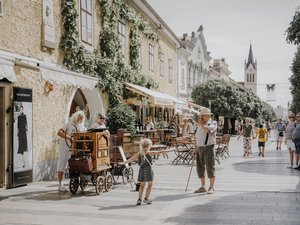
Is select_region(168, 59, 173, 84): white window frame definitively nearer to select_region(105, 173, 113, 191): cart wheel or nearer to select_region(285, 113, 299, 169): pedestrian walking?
select_region(285, 113, 299, 169): pedestrian walking

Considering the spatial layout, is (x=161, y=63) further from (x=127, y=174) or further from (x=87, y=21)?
(x=127, y=174)

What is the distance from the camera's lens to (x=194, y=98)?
42812 mm

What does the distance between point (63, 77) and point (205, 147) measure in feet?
11.4

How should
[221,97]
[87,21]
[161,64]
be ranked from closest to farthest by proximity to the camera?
[87,21]
[161,64]
[221,97]

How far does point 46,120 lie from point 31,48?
1.95 metres

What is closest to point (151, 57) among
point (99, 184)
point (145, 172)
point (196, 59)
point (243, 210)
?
point (99, 184)

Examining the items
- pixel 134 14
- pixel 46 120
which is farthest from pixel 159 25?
pixel 46 120

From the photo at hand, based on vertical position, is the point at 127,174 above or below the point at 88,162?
below

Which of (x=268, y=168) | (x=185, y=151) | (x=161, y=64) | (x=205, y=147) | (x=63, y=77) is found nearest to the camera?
(x=205, y=147)

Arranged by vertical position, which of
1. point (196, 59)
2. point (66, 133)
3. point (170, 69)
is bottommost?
point (66, 133)

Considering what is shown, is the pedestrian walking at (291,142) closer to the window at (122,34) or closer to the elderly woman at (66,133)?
the window at (122,34)

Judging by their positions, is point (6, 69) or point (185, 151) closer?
point (6, 69)

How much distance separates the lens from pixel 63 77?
10.2 metres

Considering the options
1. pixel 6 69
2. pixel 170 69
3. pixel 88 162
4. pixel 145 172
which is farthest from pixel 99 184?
pixel 170 69
